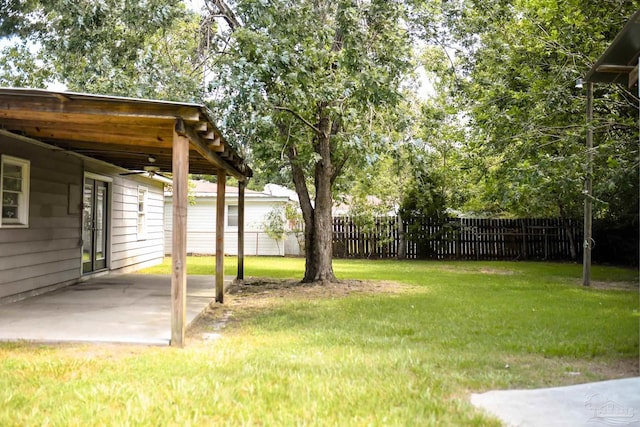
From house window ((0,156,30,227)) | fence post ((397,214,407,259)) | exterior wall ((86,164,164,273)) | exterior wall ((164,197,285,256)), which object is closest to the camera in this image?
house window ((0,156,30,227))

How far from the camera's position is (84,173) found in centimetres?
1005

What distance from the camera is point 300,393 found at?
12.4 ft

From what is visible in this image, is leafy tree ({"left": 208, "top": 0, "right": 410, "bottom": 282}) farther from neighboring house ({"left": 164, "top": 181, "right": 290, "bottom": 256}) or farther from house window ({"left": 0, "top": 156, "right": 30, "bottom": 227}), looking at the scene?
neighboring house ({"left": 164, "top": 181, "right": 290, "bottom": 256})

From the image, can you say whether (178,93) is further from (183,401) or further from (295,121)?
(183,401)

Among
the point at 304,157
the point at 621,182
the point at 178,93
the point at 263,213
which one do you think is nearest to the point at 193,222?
the point at 263,213

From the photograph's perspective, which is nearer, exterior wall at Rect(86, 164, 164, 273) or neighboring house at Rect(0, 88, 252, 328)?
neighboring house at Rect(0, 88, 252, 328)

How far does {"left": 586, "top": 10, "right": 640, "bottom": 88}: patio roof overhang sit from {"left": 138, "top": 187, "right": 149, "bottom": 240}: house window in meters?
11.2

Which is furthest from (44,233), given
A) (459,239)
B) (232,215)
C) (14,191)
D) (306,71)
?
(459,239)

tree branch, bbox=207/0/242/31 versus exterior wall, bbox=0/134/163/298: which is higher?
tree branch, bbox=207/0/242/31

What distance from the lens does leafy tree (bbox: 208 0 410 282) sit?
7.66 metres

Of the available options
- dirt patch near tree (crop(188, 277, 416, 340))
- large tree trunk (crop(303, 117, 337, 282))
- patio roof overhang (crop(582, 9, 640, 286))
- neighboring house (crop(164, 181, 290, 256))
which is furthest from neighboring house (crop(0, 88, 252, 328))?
neighboring house (crop(164, 181, 290, 256))

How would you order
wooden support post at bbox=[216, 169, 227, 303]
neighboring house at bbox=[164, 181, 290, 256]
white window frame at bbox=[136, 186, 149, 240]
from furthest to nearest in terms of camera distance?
neighboring house at bbox=[164, 181, 290, 256] < white window frame at bbox=[136, 186, 149, 240] < wooden support post at bbox=[216, 169, 227, 303]

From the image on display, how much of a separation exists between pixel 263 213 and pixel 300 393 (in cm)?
1721

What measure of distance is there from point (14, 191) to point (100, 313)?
2.45 m
